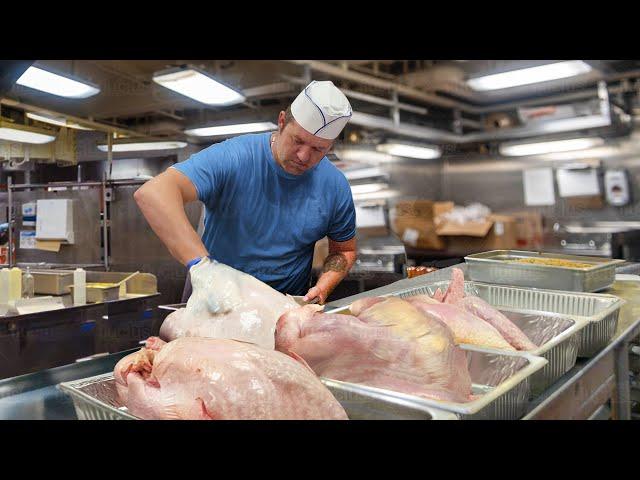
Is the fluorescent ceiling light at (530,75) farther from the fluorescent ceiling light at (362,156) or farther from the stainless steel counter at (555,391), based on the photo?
the stainless steel counter at (555,391)

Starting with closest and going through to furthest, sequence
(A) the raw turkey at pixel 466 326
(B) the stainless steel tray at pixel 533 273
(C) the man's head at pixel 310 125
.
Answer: (A) the raw turkey at pixel 466 326
(C) the man's head at pixel 310 125
(B) the stainless steel tray at pixel 533 273

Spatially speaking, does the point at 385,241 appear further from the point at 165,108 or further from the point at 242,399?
the point at 242,399

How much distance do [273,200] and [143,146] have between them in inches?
15.9

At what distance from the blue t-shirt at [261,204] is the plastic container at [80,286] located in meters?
0.36

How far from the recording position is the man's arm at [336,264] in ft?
5.23

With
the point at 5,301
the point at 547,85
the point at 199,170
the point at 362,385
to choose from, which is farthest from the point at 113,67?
the point at 547,85

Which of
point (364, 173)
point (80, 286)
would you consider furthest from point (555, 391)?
point (80, 286)

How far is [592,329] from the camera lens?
1.08 meters

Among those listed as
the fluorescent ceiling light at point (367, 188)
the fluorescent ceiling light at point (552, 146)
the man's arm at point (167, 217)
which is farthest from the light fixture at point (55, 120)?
the fluorescent ceiling light at point (552, 146)

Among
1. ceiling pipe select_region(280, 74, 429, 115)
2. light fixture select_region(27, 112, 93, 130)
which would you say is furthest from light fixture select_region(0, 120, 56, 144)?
ceiling pipe select_region(280, 74, 429, 115)

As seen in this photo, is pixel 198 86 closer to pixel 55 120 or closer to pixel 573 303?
pixel 55 120

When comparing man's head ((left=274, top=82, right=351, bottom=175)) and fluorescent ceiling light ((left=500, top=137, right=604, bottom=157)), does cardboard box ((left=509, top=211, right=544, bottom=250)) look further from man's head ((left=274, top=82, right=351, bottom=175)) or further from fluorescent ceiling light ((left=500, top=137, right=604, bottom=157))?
man's head ((left=274, top=82, right=351, bottom=175))

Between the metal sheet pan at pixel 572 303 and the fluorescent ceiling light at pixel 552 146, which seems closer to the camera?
the metal sheet pan at pixel 572 303

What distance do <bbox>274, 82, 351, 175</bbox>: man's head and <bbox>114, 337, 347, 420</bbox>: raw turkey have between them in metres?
0.69
